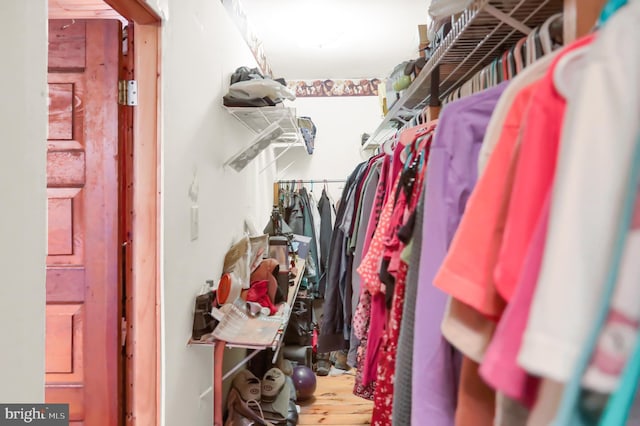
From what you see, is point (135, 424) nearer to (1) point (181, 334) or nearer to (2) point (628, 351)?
(1) point (181, 334)

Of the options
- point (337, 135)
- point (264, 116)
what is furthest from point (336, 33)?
point (337, 135)

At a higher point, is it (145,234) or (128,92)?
(128,92)

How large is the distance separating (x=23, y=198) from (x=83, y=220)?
0.73 m

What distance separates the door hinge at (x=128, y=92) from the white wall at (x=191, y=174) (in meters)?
0.10

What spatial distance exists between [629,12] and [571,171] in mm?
163

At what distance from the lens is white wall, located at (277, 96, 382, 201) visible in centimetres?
442

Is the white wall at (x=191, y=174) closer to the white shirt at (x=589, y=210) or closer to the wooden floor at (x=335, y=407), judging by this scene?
the wooden floor at (x=335, y=407)

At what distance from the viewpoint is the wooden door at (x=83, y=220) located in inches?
57.7

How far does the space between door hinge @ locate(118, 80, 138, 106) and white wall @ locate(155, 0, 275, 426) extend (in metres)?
0.10

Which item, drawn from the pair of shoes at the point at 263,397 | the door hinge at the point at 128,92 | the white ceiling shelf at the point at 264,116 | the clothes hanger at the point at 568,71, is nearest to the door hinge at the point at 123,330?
the door hinge at the point at 128,92

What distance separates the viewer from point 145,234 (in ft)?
4.90

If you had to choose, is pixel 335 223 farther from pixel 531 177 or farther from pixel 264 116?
pixel 531 177

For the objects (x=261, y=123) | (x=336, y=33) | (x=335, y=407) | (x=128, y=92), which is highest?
(x=336, y=33)

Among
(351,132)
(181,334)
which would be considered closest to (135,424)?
(181,334)
